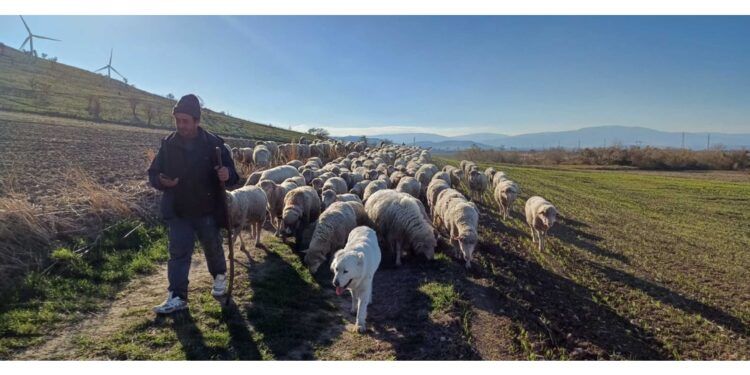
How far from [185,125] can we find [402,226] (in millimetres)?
5644

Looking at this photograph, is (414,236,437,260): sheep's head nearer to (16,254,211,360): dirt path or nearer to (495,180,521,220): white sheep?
(16,254,211,360): dirt path

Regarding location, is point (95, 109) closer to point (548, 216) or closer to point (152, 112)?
point (152, 112)

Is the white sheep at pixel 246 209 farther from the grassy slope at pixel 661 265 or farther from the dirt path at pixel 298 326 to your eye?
the grassy slope at pixel 661 265

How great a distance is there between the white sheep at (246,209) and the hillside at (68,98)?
38014mm

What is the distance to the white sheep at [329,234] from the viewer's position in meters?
9.11

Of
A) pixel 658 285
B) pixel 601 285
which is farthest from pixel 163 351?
pixel 658 285

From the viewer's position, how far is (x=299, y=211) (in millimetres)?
10977

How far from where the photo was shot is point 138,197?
40.2 ft

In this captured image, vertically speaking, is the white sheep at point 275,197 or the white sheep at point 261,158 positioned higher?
the white sheep at point 261,158

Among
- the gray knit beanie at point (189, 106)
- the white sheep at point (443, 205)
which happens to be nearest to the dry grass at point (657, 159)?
the white sheep at point (443, 205)

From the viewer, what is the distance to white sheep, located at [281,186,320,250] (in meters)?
10.7

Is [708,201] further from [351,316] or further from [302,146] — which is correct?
[351,316]

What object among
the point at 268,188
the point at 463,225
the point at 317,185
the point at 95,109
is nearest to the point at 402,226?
the point at 463,225

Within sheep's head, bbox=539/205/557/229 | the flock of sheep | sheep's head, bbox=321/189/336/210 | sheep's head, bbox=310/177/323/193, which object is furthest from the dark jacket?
sheep's head, bbox=539/205/557/229
